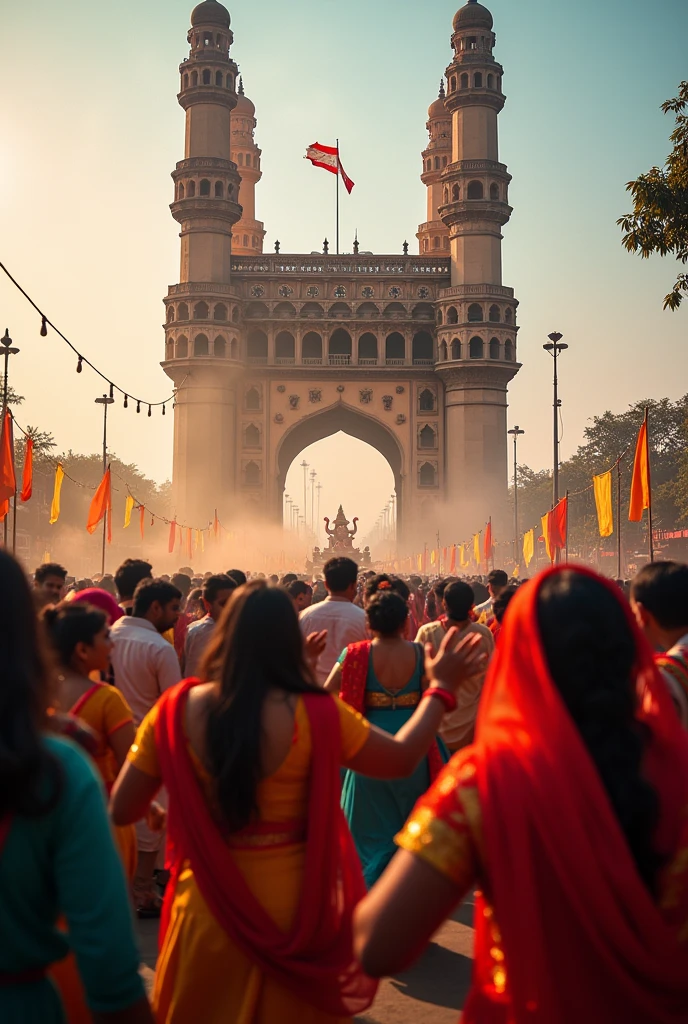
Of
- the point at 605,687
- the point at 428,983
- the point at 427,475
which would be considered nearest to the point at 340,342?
the point at 427,475

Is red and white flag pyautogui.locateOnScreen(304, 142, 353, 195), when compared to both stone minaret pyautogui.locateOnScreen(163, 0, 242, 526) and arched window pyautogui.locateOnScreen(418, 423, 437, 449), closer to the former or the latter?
stone minaret pyautogui.locateOnScreen(163, 0, 242, 526)

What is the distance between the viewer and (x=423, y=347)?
57.9m

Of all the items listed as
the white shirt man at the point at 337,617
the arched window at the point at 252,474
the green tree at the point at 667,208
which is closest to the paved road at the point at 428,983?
the white shirt man at the point at 337,617

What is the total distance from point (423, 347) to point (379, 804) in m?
53.3

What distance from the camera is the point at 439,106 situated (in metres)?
73.2

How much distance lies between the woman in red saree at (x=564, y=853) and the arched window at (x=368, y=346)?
56333mm

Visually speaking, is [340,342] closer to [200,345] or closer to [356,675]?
[200,345]

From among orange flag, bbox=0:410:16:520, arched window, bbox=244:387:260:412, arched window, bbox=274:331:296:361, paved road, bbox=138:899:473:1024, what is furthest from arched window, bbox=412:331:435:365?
paved road, bbox=138:899:473:1024

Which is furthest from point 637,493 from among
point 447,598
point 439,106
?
point 439,106

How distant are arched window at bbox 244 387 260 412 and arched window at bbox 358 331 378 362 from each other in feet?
19.0

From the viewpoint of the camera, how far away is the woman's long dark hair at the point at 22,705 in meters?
1.96

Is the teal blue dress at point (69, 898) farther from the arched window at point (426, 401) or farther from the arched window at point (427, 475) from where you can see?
the arched window at point (426, 401)

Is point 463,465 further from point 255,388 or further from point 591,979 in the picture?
point 591,979

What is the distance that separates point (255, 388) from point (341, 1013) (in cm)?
5465
